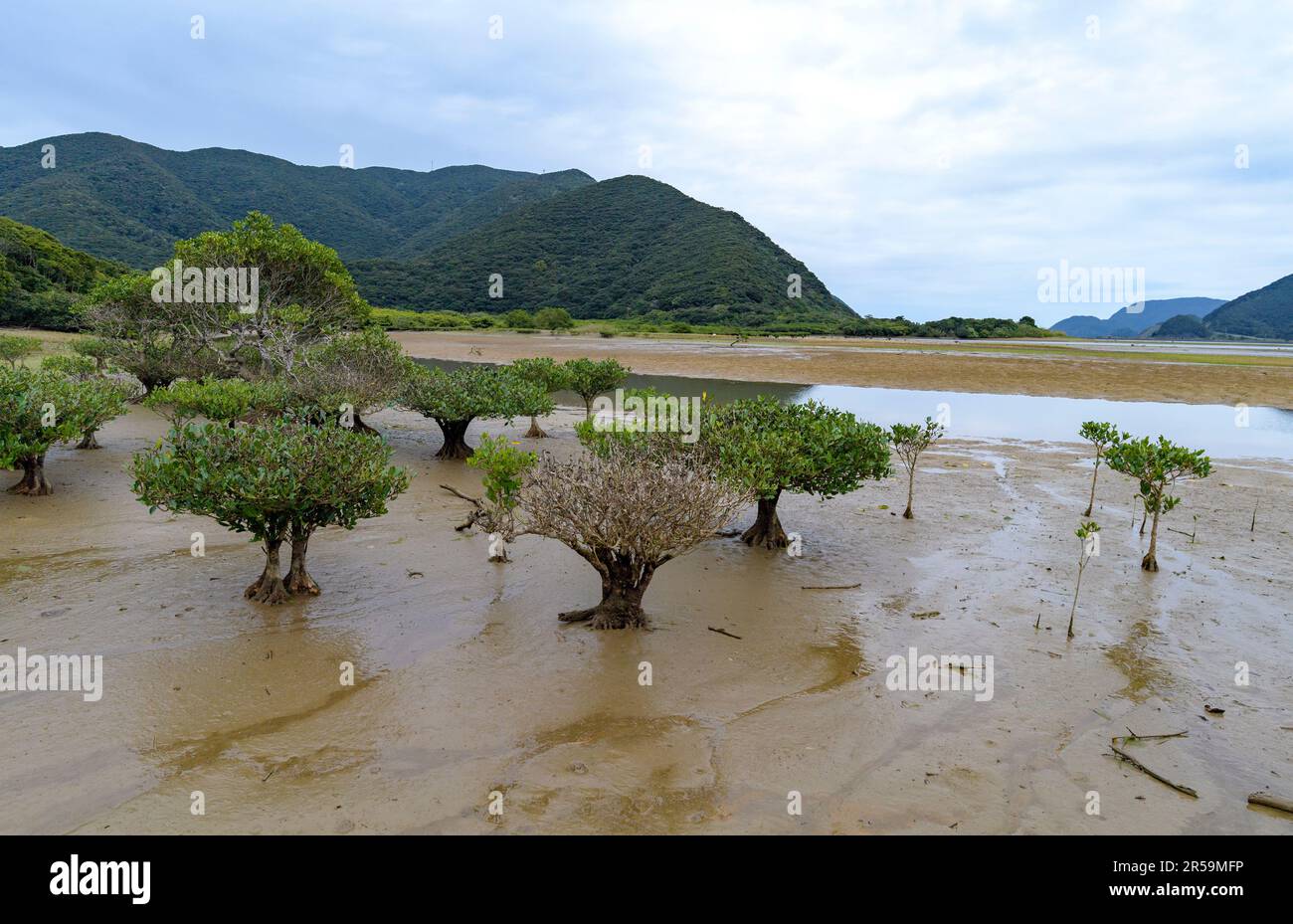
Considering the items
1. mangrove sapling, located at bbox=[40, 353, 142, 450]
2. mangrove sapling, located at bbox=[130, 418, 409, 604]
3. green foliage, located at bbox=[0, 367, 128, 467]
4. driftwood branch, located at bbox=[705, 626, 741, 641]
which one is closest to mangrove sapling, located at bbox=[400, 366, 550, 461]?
mangrove sapling, located at bbox=[40, 353, 142, 450]

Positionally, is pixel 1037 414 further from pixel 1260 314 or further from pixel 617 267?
pixel 1260 314

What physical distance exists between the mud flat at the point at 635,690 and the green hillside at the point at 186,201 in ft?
311

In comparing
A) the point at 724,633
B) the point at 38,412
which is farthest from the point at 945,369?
the point at 38,412

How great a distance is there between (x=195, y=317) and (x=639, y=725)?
27.5 meters

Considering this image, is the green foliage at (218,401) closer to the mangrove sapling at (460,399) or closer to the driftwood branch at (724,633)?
the mangrove sapling at (460,399)

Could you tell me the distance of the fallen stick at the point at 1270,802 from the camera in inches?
234

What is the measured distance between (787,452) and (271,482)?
25.6 feet

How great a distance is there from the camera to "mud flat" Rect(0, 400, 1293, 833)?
588 cm

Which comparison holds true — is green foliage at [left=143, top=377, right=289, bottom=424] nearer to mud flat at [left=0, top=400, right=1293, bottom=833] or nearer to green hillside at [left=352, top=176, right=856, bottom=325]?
mud flat at [left=0, top=400, right=1293, bottom=833]

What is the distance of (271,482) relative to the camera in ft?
29.8

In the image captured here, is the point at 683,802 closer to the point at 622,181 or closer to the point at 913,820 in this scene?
the point at 913,820

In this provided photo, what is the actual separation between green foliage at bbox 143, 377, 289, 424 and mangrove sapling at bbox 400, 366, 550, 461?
383cm

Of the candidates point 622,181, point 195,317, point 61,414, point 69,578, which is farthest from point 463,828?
point 622,181

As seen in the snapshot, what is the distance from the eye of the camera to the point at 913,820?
5.77m
